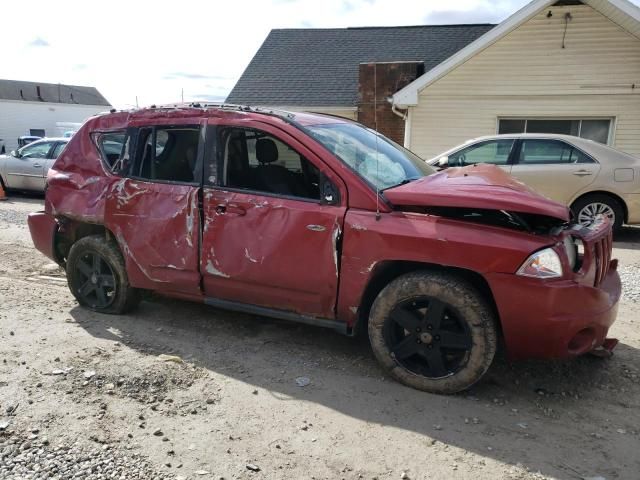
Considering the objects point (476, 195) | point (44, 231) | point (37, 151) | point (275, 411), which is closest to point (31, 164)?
point (37, 151)

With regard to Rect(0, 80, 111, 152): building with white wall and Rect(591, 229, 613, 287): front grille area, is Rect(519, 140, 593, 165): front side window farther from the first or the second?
Rect(0, 80, 111, 152): building with white wall

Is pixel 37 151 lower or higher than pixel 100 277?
higher

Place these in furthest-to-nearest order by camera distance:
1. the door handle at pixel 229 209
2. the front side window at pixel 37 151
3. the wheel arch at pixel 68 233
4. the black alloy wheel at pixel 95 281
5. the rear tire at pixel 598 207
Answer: the front side window at pixel 37 151, the rear tire at pixel 598 207, the wheel arch at pixel 68 233, the black alloy wheel at pixel 95 281, the door handle at pixel 229 209

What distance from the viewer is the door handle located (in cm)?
379

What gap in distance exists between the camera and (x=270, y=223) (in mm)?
3684

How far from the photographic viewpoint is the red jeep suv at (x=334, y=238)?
10.2 ft

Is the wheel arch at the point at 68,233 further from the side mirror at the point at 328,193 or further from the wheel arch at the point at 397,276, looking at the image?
the wheel arch at the point at 397,276

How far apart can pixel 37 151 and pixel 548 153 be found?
1194cm

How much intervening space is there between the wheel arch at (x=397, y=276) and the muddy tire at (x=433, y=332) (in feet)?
0.20

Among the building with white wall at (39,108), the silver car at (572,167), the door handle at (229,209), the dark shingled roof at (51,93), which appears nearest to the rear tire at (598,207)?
the silver car at (572,167)

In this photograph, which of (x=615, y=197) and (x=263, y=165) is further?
(x=615, y=197)

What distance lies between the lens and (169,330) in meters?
4.41

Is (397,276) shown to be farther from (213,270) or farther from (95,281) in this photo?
(95,281)

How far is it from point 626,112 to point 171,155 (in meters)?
11.1
